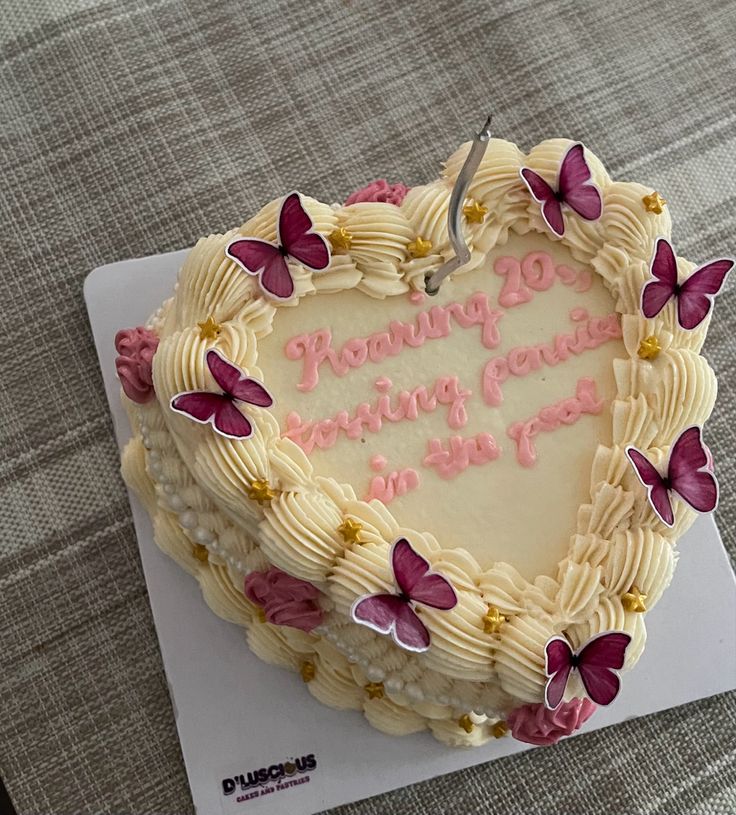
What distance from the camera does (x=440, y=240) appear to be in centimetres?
119

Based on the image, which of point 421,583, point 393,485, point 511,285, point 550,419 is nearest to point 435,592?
point 421,583

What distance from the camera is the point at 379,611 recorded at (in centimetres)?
104

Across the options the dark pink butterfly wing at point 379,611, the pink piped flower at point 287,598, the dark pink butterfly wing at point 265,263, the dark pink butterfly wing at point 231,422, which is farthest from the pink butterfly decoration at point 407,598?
the dark pink butterfly wing at point 265,263

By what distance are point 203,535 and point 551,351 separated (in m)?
0.49

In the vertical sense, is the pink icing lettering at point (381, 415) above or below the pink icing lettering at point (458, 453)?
above

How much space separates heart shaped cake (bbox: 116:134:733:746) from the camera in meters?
1.08

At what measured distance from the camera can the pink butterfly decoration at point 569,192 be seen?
119 centimetres

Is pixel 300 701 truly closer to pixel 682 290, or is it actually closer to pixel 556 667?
pixel 556 667

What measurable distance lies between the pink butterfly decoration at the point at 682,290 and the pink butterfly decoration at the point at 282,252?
393 millimetres

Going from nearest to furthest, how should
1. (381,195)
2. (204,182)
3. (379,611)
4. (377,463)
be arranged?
(379,611) → (377,463) → (381,195) → (204,182)

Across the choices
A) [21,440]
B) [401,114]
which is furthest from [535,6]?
[21,440]

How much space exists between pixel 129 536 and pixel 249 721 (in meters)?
0.33

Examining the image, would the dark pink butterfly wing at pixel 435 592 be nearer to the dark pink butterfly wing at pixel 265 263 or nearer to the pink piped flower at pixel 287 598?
the pink piped flower at pixel 287 598

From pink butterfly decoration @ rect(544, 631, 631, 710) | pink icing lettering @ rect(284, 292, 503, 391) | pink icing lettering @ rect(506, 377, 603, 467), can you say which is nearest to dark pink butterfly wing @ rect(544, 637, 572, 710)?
pink butterfly decoration @ rect(544, 631, 631, 710)
